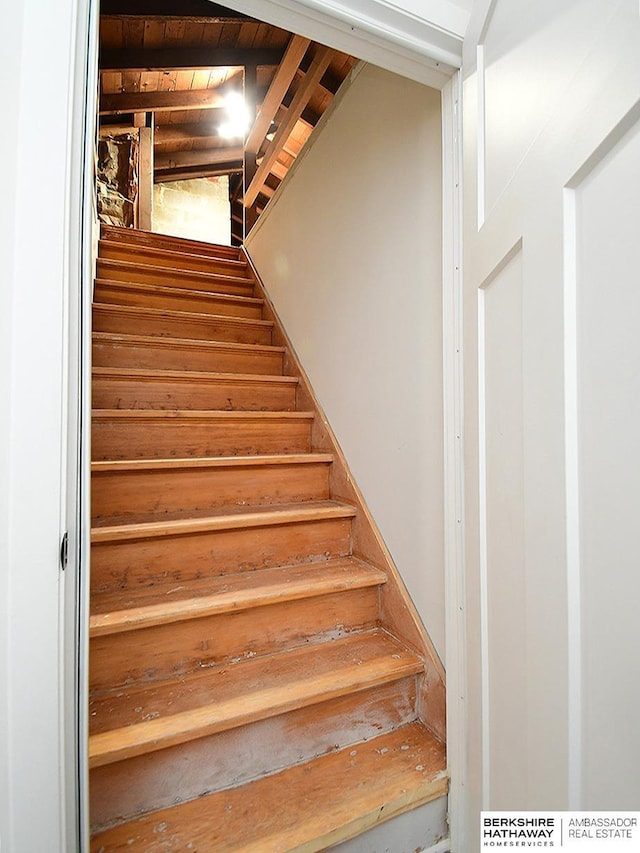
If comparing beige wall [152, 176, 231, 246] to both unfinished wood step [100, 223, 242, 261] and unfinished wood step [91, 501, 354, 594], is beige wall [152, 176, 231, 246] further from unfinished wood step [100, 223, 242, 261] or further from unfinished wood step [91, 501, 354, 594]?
unfinished wood step [91, 501, 354, 594]

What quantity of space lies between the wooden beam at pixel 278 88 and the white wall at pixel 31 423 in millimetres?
2318

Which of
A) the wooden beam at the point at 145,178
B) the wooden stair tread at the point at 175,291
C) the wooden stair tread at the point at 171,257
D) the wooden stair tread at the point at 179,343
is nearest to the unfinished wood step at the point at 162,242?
the wooden stair tread at the point at 171,257

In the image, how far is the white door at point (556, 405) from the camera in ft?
1.55

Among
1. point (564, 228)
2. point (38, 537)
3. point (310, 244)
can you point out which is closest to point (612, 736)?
point (564, 228)

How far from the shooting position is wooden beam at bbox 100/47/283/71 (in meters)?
3.24

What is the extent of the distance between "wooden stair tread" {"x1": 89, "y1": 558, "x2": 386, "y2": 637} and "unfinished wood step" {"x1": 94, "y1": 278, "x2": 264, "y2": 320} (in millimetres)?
1662

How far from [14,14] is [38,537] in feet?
2.22

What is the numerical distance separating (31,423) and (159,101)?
16.3 feet

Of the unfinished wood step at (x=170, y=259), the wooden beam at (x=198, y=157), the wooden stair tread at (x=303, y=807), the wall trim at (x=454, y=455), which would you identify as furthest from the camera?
the wooden beam at (x=198, y=157)

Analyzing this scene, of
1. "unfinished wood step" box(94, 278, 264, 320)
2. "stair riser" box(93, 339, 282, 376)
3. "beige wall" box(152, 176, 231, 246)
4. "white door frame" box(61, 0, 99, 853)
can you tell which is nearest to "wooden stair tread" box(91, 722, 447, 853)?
"white door frame" box(61, 0, 99, 853)

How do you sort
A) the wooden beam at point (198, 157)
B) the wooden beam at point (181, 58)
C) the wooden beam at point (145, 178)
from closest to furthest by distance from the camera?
the wooden beam at point (181, 58) → the wooden beam at point (145, 178) → the wooden beam at point (198, 157)

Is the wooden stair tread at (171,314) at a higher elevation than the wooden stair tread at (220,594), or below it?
higher

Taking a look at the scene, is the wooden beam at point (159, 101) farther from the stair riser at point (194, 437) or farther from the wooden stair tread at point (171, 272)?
the stair riser at point (194, 437)

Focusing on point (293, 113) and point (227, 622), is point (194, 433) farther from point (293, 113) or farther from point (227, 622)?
point (293, 113)
